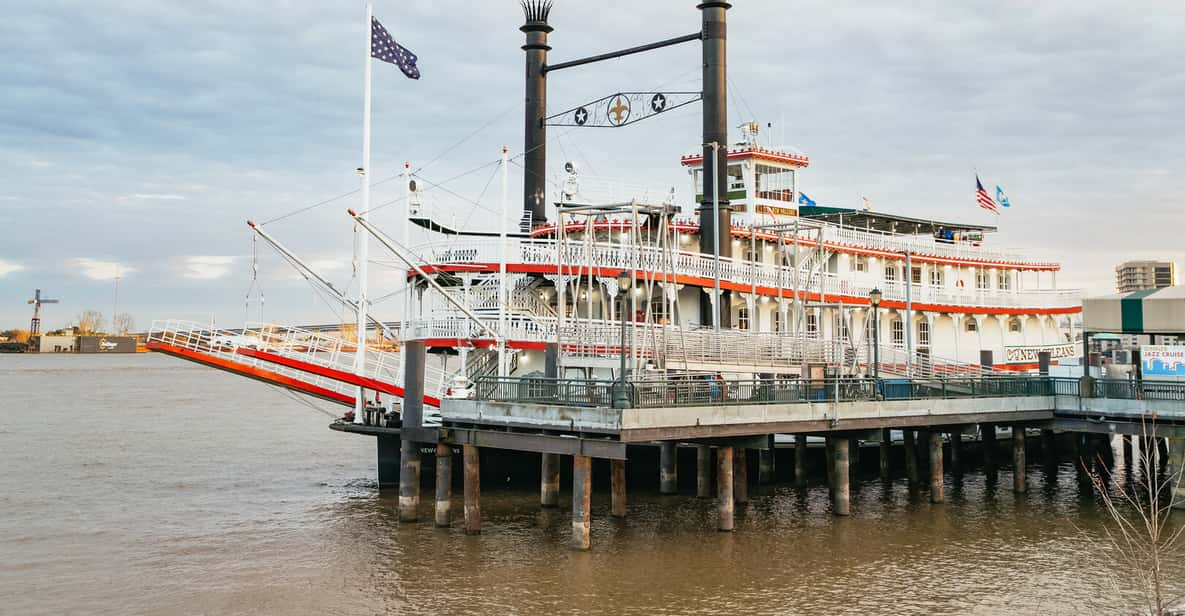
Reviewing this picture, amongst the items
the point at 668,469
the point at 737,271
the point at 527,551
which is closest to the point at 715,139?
the point at 737,271

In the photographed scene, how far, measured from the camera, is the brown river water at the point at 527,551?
19.1m

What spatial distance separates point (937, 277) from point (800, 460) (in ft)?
61.7

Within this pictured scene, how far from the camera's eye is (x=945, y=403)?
1090 inches

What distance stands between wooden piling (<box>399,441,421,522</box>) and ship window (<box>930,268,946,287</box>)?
93.8 ft

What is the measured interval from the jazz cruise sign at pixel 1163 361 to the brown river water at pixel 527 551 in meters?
4.09

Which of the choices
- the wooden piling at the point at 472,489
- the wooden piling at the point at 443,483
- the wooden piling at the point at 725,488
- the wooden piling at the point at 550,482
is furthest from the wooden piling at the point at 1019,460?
the wooden piling at the point at 443,483

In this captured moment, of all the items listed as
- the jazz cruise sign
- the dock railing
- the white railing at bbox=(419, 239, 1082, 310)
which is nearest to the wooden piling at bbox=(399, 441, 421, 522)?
the dock railing

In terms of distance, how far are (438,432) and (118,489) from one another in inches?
589

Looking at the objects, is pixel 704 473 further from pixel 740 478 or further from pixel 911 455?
pixel 911 455

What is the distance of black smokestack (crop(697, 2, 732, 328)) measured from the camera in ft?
119

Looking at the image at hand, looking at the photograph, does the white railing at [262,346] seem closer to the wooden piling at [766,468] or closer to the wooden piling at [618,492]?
the wooden piling at [618,492]

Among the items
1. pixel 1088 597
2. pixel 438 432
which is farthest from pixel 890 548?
pixel 438 432

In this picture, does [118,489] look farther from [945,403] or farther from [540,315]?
[945,403]

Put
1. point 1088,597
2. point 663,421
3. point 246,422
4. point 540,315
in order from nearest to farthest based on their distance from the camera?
point 1088,597 < point 663,421 < point 540,315 < point 246,422
